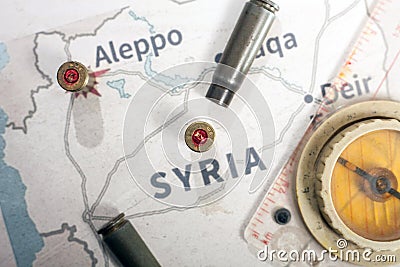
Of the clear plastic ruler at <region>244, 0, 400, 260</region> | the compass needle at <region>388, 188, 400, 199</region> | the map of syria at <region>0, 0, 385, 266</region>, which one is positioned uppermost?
the map of syria at <region>0, 0, 385, 266</region>

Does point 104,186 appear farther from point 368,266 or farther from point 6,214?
point 368,266

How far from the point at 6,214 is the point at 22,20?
30 cm

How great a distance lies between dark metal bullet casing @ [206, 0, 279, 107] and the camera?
0.81m

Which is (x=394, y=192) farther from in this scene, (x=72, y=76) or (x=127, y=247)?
(x=72, y=76)

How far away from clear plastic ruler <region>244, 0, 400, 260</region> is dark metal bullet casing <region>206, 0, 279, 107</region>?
0.14m

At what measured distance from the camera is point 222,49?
87 centimetres

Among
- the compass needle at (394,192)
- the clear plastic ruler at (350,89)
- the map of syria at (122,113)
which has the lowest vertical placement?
the compass needle at (394,192)

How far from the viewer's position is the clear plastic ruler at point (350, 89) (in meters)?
0.87

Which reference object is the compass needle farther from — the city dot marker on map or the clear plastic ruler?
the city dot marker on map

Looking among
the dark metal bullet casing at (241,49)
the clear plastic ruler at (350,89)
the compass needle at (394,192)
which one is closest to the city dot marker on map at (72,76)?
the dark metal bullet casing at (241,49)

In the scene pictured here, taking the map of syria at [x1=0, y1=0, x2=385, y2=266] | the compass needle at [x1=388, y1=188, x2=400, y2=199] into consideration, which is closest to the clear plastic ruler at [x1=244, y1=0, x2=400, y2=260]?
the map of syria at [x1=0, y1=0, x2=385, y2=266]

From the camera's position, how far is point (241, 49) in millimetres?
818

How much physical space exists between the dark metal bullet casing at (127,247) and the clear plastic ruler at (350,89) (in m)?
0.17

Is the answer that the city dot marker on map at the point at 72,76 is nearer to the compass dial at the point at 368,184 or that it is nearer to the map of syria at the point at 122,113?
the map of syria at the point at 122,113
